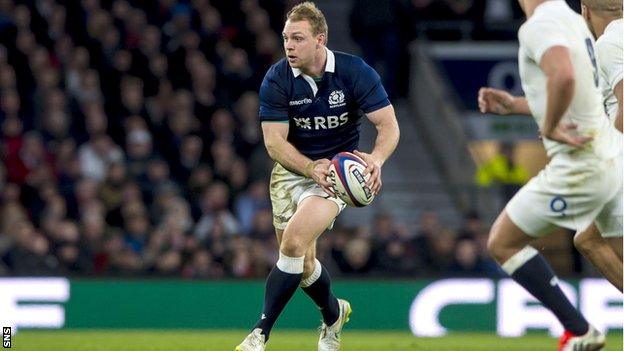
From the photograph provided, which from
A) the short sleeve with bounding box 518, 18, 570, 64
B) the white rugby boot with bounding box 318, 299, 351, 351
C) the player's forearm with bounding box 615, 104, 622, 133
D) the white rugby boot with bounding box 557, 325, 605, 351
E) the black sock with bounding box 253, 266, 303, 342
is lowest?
the white rugby boot with bounding box 318, 299, 351, 351

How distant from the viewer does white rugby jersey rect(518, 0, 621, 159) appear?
25.7ft

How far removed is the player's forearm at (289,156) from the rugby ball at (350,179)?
238mm

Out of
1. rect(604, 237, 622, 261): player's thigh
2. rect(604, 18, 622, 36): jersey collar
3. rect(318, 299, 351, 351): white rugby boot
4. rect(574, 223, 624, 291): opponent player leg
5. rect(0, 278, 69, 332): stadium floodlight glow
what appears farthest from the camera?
rect(0, 278, 69, 332): stadium floodlight glow

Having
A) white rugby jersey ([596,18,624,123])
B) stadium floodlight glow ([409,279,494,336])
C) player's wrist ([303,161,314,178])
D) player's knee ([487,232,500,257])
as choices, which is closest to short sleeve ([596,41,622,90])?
white rugby jersey ([596,18,624,123])

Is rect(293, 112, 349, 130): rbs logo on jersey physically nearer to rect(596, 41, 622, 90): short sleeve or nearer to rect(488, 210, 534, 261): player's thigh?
rect(596, 41, 622, 90): short sleeve

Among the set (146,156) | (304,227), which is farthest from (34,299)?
(304,227)

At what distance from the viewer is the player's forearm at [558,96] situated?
7688 millimetres

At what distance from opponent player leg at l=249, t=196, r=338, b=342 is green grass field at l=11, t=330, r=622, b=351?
1.49 meters

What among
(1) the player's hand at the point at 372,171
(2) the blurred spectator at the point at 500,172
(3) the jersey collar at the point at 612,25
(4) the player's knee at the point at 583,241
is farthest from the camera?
(2) the blurred spectator at the point at 500,172

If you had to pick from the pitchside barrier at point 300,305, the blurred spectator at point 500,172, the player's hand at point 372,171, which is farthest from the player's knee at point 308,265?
the blurred spectator at point 500,172

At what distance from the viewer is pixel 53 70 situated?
60.1 ft

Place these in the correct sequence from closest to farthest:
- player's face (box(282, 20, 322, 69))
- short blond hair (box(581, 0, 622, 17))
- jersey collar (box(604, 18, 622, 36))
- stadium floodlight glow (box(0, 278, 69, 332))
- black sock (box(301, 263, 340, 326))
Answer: jersey collar (box(604, 18, 622, 36)) < short blond hair (box(581, 0, 622, 17)) < player's face (box(282, 20, 322, 69)) < black sock (box(301, 263, 340, 326)) < stadium floodlight glow (box(0, 278, 69, 332))

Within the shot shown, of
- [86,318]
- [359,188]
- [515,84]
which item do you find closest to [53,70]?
[86,318]

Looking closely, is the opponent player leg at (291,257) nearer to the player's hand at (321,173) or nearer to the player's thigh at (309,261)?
the player's hand at (321,173)
